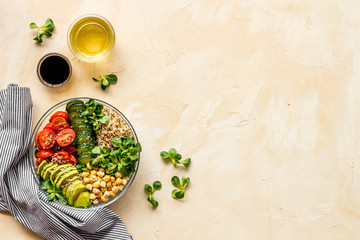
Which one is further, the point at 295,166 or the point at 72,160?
the point at 295,166

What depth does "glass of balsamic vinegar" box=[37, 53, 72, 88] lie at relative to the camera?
1758 millimetres

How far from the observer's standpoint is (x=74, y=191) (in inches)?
65.2

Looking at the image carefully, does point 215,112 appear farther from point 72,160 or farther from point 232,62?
point 72,160

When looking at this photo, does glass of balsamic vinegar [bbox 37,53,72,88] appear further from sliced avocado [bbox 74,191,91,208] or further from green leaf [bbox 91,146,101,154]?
sliced avocado [bbox 74,191,91,208]

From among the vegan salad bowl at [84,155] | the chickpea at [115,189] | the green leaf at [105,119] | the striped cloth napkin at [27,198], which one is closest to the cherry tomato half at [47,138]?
the vegan salad bowl at [84,155]

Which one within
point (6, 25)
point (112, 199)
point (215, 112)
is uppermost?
point (6, 25)

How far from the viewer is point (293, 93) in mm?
1899

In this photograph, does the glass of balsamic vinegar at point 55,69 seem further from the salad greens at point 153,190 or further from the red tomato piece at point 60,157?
the salad greens at point 153,190

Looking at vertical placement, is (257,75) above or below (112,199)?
above

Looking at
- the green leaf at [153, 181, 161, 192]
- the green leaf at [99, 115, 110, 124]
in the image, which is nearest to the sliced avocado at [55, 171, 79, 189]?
the green leaf at [99, 115, 110, 124]

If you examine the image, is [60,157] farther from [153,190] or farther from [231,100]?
[231,100]

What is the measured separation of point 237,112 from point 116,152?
606 millimetres

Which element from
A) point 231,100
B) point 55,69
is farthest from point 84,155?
point 231,100

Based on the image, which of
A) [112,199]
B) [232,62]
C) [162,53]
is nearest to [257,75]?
[232,62]
